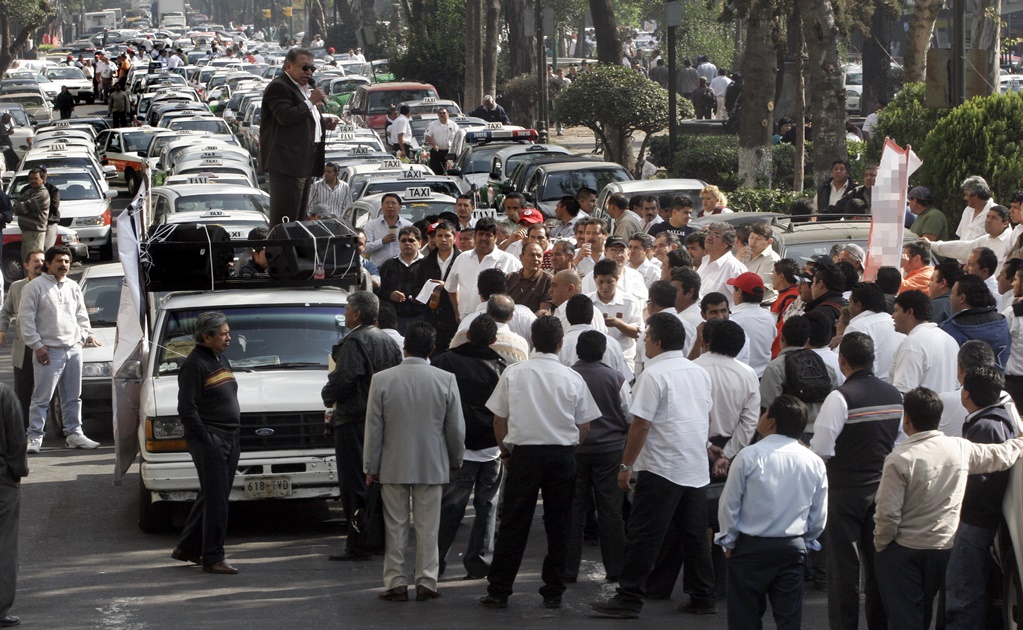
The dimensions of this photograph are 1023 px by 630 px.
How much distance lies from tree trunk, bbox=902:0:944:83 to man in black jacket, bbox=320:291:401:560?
70.1 ft

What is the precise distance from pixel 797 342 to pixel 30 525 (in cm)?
604

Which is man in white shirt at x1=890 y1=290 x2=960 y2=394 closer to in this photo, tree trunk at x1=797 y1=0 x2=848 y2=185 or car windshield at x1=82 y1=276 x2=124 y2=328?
car windshield at x1=82 y1=276 x2=124 y2=328

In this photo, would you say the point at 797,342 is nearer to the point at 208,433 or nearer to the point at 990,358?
the point at 990,358

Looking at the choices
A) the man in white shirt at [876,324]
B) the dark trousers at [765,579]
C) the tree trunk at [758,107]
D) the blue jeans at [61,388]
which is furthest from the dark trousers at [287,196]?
the tree trunk at [758,107]

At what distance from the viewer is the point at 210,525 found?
9969 mm

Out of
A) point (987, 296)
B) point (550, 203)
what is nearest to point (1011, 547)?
point (987, 296)

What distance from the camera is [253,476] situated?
1075 cm

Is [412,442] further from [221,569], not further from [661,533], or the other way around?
[221,569]

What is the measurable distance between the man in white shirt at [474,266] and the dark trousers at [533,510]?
414 cm

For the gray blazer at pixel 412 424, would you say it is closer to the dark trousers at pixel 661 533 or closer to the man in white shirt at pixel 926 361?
the dark trousers at pixel 661 533

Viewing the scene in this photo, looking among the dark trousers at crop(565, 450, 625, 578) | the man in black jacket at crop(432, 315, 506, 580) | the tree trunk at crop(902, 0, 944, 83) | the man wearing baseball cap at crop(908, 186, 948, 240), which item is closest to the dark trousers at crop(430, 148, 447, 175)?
the tree trunk at crop(902, 0, 944, 83)

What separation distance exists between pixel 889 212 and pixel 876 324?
2.20 meters

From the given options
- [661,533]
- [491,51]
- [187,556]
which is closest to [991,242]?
[661,533]

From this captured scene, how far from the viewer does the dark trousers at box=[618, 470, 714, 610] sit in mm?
8734
